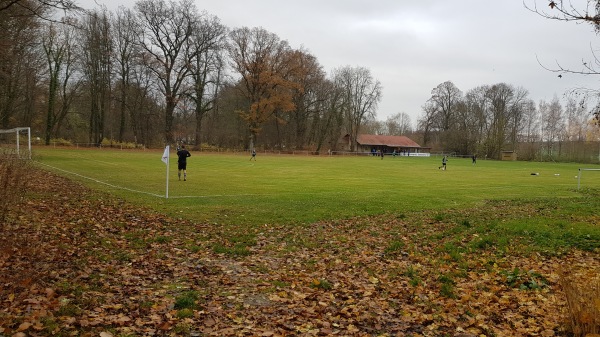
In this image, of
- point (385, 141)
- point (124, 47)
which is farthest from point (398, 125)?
point (124, 47)

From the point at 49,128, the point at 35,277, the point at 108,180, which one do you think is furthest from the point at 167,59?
the point at 35,277

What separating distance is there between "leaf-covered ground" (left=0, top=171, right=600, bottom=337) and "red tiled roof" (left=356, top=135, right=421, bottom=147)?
9266 centimetres

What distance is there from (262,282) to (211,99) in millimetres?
69311

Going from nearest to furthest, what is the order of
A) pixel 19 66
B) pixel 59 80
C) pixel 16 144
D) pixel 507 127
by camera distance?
pixel 16 144 → pixel 19 66 → pixel 59 80 → pixel 507 127

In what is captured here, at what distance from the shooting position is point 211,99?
72.5 m

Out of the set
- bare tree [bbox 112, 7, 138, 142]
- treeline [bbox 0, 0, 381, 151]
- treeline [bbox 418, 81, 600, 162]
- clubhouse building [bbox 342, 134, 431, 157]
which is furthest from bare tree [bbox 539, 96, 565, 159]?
bare tree [bbox 112, 7, 138, 142]

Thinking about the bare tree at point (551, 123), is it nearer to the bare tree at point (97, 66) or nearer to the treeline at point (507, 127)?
the treeline at point (507, 127)

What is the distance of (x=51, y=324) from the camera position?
175 inches

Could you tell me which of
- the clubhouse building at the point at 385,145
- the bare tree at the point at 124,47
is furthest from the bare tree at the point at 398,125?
the bare tree at the point at 124,47

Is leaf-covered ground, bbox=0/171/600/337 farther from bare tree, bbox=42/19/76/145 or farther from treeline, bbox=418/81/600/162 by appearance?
treeline, bbox=418/81/600/162

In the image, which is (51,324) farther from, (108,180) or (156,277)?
(108,180)

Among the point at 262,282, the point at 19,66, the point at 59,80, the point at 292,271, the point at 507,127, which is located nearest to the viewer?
the point at 262,282

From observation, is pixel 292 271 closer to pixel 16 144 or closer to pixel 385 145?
pixel 16 144

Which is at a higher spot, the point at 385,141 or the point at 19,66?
the point at 19,66
